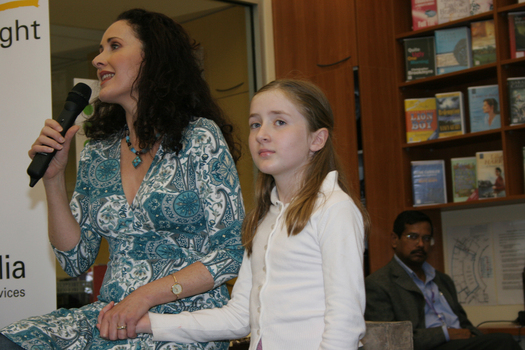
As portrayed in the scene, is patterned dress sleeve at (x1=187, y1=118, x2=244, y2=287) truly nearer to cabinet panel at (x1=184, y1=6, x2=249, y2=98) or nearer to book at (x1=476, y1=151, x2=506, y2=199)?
book at (x1=476, y1=151, x2=506, y2=199)

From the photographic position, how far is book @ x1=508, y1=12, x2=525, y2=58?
345 centimetres

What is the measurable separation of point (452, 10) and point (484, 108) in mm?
652

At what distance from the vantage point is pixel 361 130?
3791 mm

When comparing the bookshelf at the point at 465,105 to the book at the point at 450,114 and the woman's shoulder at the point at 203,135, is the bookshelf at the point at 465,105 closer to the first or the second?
the book at the point at 450,114

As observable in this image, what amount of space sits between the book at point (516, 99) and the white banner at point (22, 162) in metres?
2.51

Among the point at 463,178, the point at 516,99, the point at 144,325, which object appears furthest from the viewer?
the point at 463,178

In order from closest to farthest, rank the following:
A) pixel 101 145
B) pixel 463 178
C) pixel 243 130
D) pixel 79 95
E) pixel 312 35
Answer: pixel 79 95, pixel 101 145, pixel 463 178, pixel 312 35, pixel 243 130

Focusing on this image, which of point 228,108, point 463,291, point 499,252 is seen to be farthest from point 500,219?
point 228,108

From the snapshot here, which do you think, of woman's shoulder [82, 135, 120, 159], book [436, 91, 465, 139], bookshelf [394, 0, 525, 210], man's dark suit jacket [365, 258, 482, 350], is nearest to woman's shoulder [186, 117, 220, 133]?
woman's shoulder [82, 135, 120, 159]

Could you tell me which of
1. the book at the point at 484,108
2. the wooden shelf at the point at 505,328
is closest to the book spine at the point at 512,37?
the book at the point at 484,108

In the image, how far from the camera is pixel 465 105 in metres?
3.80

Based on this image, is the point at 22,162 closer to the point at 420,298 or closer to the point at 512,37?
the point at 420,298

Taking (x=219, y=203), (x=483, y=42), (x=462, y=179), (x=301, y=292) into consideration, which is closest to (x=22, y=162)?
(x=219, y=203)

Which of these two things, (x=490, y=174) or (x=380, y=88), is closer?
(x=490, y=174)
